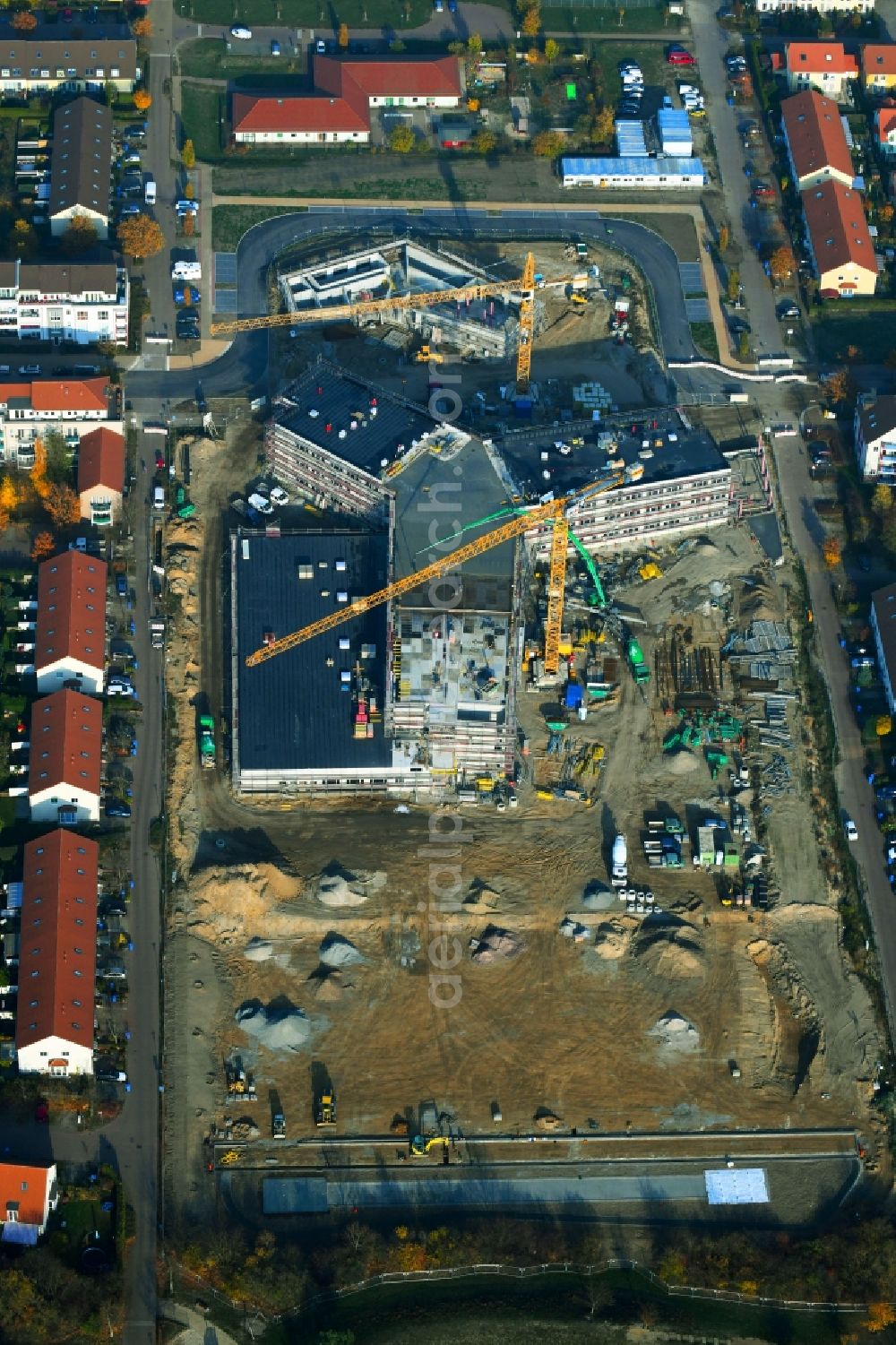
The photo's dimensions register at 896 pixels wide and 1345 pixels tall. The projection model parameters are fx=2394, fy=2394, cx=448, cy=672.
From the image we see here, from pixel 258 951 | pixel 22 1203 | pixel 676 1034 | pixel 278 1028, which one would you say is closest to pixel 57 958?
pixel 258 951

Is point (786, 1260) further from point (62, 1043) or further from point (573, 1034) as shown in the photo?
point (62, 1043)

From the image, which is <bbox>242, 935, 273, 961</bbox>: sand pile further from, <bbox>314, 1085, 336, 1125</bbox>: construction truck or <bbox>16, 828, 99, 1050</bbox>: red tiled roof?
<bbox>314, 1085, 336, 1125</bbox>: construction truck

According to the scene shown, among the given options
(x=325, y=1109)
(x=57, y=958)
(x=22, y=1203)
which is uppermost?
(x=57, y=958)

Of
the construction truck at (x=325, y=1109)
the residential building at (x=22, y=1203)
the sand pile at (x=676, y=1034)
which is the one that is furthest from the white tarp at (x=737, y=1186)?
the residential building at (x=22, y=1203)

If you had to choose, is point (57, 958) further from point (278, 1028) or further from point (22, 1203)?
point (22, 1203)

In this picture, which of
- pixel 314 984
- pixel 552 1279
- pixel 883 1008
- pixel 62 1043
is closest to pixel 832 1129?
pixel 883 1008

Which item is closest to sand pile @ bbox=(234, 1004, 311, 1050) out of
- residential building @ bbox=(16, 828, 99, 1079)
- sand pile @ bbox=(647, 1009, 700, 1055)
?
residential building @ bbox=(16, 828, 99, 1079)
